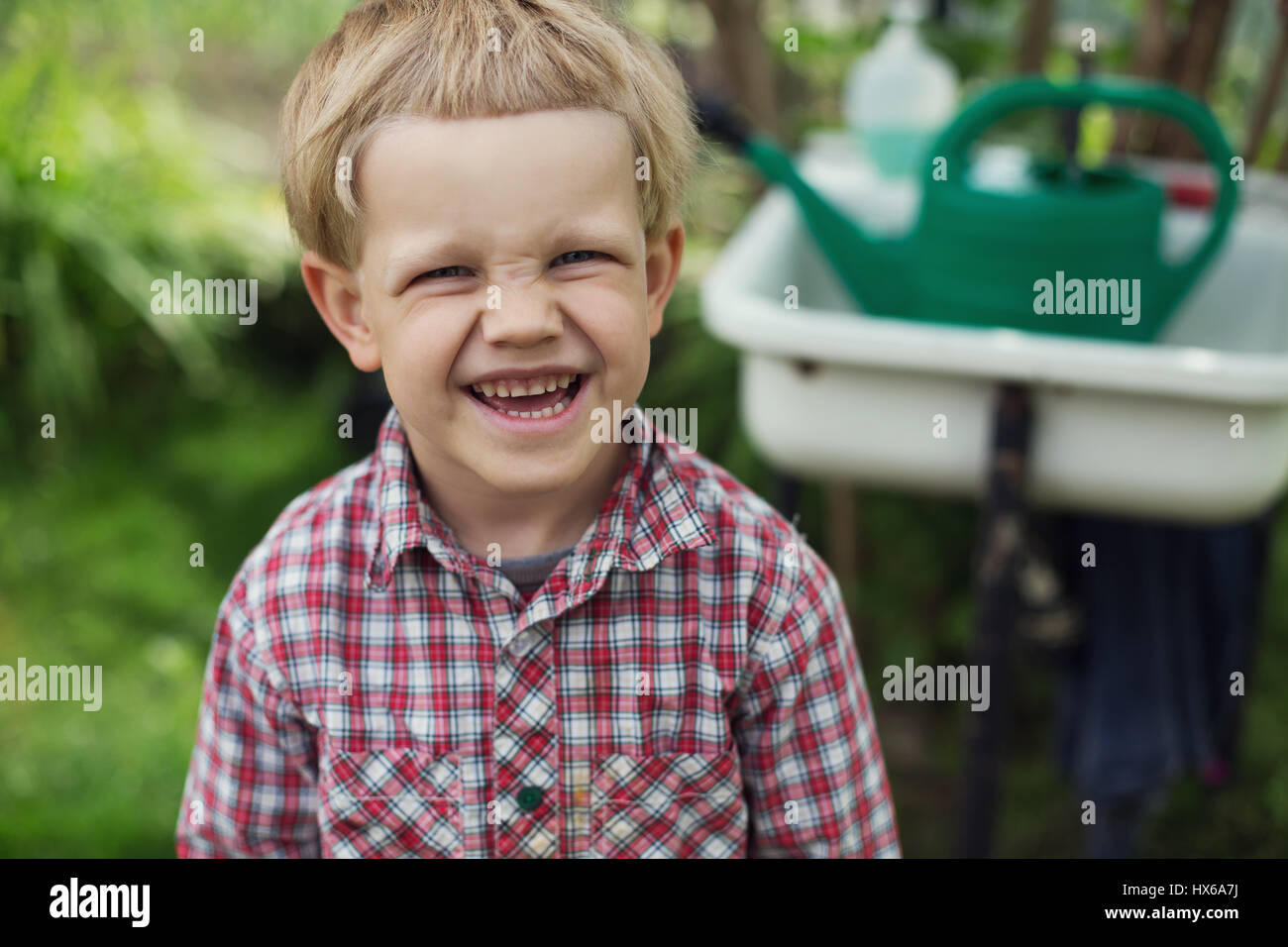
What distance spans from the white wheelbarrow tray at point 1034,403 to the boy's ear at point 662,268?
446 mm

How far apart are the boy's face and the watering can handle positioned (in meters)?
0.64

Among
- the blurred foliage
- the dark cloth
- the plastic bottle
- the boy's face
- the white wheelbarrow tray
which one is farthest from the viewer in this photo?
the blurred foliage

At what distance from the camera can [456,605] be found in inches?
30.4

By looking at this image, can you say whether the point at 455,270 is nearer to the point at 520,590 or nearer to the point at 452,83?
the point at 452,83

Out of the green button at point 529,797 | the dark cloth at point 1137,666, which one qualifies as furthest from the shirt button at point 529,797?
→ the dark cloth at point 1137,666

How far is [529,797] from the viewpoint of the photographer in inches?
30.3

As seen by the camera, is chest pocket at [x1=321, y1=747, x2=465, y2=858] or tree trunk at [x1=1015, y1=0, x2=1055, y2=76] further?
tree trunk at [x1=1015, y1=0, x2=1055, y2=76]

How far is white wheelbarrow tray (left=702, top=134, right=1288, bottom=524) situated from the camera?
115 centimetres

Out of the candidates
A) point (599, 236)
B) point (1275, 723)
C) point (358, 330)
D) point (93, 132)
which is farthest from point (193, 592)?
point (1275, 723)

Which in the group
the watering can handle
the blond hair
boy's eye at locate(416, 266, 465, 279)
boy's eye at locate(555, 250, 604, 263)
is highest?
the watering can handle

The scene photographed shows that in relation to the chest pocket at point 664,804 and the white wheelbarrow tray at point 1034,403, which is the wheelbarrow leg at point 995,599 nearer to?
the white wheelbarrow tray at point 1034,403

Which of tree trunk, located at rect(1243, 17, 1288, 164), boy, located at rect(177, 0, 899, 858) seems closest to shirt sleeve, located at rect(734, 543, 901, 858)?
boy, located at rect(177, 0, 899, 858)

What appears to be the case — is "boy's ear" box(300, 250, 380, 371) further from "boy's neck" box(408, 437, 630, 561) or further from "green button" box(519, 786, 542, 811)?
"green button" box(519, 786, 542, 811)

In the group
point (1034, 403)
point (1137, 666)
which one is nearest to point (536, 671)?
point (1034, 403)
